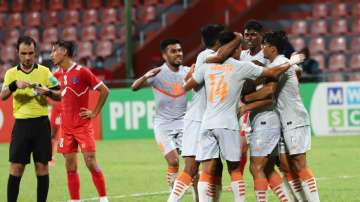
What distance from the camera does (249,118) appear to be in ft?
37.0

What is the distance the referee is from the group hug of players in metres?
1.59

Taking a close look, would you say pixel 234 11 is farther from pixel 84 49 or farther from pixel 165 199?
pixel 165 199

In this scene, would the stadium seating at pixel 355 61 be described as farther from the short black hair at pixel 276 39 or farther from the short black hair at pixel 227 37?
the short black hair at pixel 227 37

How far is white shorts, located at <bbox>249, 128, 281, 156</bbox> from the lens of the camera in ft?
36.1

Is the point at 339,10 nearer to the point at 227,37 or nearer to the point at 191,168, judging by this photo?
the point at 191,168

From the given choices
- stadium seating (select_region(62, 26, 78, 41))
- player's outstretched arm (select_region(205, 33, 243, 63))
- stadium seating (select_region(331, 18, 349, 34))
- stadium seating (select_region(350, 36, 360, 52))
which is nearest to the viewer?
player's outstretched arm (select_region(205, 33, 243, 63))

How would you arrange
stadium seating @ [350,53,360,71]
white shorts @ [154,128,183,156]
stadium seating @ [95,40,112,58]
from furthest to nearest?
stadium seating @ [95,40,112,58], stadium seating @ [350,53,360,71], white shorts @ [154,128,183,156]

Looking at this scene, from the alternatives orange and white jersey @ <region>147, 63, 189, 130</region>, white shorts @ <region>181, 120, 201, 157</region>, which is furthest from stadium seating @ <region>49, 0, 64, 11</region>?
white shorts @ <region>181, 120, 201, 157</region>

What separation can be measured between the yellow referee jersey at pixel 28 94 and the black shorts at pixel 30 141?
80 millimetres

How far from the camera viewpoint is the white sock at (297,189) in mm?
11695

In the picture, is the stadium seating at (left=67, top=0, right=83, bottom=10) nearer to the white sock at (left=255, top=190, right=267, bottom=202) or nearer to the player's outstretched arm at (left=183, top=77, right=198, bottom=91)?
the player's outstretched arm at (left=183, top=77, right=198, bottom=91)

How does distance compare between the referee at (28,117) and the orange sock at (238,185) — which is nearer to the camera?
the orange sock at (238,185)

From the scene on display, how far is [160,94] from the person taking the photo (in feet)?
44.5

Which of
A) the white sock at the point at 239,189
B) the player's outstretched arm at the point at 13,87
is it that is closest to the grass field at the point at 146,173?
the white sock at the point at 239,189
